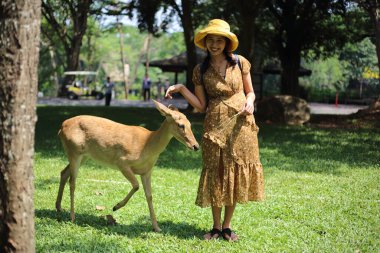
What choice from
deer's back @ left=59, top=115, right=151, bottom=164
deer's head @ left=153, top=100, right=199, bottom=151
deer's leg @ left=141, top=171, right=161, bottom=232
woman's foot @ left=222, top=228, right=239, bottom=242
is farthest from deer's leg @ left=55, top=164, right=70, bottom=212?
woman's foot @ left=222, top=228, right=239, bottom=242

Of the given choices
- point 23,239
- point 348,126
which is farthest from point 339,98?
point 23,239

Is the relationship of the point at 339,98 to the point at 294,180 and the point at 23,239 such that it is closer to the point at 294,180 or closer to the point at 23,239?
the point at 294,180

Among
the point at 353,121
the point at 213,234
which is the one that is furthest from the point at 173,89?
the point at 353,121

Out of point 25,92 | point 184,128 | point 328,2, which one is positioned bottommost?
point 184,128

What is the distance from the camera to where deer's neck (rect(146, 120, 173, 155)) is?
5539 millimetres

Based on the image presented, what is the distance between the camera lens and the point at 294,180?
28.7ft

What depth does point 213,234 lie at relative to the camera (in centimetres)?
545

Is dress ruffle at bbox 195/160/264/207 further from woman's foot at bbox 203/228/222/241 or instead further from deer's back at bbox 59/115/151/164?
deer's back at bbox 59/115/151/164

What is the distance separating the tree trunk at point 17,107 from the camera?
356 centimetres

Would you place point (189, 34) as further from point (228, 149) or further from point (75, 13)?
point (228, 149)

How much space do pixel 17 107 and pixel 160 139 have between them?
217 centimetres

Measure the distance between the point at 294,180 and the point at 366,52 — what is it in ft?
145

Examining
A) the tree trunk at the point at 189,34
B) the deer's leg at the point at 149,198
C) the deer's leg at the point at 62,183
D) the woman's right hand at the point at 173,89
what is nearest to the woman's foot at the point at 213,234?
the deer's leg at the point at 149,198

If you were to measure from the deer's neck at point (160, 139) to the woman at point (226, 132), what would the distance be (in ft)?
1.31
